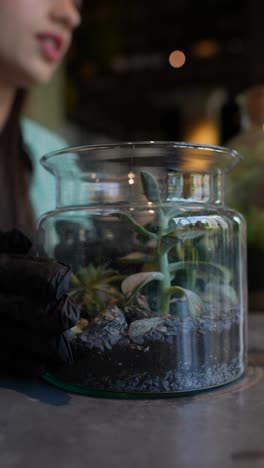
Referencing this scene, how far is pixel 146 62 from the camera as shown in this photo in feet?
8.41

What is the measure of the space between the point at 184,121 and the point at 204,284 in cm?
273

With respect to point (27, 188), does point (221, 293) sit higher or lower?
lower

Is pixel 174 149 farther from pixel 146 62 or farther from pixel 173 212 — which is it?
pixel 146 62

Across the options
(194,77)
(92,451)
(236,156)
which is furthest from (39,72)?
(194,77)

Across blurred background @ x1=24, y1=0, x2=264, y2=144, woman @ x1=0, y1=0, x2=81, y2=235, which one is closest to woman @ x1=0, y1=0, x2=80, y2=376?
woman @ x1=0, y1=0, x2=81, y2=235

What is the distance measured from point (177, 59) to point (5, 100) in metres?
1.69

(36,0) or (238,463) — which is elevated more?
(36,0)

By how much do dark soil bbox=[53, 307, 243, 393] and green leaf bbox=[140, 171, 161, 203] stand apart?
10 centimetres

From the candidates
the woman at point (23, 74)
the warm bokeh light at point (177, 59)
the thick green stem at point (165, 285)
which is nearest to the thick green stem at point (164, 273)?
the thick green stem at point (165, 285)

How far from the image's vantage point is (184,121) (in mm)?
2994

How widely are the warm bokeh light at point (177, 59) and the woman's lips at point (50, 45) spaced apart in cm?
167

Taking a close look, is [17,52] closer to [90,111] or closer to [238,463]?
[238,463]

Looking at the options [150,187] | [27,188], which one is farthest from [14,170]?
[150,187]

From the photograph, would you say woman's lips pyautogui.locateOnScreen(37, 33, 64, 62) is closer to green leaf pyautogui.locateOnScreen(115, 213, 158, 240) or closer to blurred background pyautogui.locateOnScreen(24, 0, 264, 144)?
green leaf pyautogui.locateOnScreen(115, 213, 158, 240)
